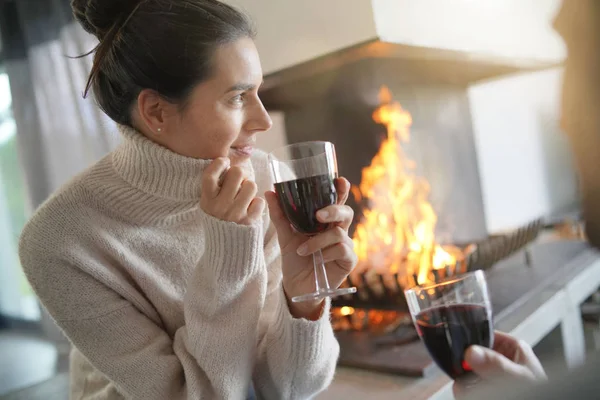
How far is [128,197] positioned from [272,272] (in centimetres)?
36

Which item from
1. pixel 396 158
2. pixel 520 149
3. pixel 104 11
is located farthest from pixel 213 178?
pixel 520 149

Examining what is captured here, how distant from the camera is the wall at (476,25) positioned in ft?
5.39

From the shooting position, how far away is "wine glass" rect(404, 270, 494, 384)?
679 mm

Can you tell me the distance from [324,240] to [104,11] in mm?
644

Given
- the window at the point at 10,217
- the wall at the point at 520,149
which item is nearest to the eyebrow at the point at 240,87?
the wall at the point at 520,149

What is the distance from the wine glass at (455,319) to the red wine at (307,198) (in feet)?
0.63

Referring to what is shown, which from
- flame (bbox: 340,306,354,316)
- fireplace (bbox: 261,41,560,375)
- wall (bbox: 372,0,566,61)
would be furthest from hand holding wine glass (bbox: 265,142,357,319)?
flame (bbox: 340,306,354,316)

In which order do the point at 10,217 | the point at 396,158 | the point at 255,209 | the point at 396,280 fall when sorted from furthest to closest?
the point at 10,217 → the point at 396,158 → the point at 396,280 → the point at 255,209

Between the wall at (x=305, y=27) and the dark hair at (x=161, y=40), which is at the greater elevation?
the wall at (x=305, y=27)

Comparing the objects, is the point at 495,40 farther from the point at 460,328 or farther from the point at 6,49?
the point at 6,49

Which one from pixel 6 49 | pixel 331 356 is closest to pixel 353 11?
pixel 331 356

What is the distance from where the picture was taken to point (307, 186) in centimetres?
83

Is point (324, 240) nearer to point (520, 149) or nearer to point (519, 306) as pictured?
point (519, 306)

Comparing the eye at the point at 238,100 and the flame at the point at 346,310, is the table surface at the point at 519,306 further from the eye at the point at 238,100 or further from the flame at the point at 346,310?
the eye at the point at 238,100
